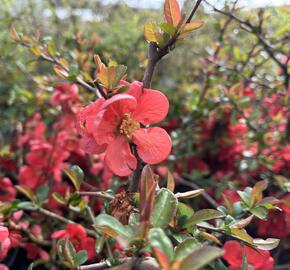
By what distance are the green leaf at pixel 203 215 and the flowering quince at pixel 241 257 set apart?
0.10 m

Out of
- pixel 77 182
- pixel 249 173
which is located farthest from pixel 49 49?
pixel 249 173

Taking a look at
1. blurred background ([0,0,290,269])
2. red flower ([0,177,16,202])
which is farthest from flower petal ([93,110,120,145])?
red flower ([0,177,16,202])

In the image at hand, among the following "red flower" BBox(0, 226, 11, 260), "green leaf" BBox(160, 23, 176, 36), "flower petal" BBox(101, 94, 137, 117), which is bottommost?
"red flower" BBox(0, 226, 11, 260)

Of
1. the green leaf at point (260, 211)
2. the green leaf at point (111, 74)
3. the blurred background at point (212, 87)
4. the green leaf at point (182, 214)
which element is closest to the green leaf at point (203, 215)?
the green leaf at point (182, 214)

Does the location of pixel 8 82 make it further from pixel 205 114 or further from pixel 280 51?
pixel 280 51

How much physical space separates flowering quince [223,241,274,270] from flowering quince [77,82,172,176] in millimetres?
205

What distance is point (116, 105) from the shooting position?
1.87 feet

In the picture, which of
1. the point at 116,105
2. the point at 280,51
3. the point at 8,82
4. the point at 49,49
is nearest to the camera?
the point at 116,105

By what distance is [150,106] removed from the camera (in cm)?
58

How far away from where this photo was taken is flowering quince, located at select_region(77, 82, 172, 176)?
1.85 feet

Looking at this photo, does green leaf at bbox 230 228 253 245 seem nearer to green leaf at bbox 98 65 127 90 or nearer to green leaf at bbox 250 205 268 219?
green leaf at bbox 250 205 268 219

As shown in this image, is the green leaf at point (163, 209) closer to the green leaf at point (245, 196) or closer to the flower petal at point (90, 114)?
the flower petal at point (90, 114)

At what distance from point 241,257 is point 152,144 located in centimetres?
24

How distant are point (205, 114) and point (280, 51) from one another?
1.10 feet
